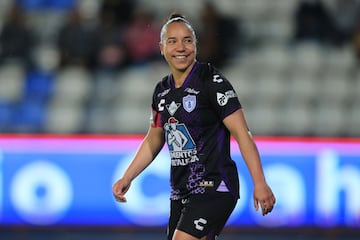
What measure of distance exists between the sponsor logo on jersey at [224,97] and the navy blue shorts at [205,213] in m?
0.48

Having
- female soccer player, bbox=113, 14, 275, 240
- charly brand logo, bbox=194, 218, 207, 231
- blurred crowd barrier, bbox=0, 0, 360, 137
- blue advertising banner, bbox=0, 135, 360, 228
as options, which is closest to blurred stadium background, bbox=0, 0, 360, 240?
blurred crowd barrier, bbox=0, 0, 360, 137

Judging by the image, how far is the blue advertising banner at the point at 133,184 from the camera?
364 inches

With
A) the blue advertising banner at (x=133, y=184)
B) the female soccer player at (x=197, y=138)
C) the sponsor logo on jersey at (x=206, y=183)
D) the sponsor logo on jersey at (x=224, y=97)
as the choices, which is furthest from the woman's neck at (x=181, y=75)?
the blue advertising banner at (x=133, y=184)

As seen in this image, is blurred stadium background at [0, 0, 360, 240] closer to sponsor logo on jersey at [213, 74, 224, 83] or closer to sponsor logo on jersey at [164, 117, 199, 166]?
sponsor logo on jersey at [164, 117, 199, 166]

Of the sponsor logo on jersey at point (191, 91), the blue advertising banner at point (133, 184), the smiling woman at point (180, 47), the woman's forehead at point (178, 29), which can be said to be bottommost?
the blue advertising banner at point (133, 184)

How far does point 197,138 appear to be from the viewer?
5.21 metres

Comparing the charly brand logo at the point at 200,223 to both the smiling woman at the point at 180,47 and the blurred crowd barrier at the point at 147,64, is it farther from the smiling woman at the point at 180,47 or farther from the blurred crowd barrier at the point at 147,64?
the blurred crowd barrier at the point at 147,64

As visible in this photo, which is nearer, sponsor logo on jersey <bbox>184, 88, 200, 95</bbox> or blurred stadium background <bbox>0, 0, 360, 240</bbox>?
sponsor logo on jersey <bbox>184, 88, 200, 95</bbox>

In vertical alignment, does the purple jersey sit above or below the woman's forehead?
below

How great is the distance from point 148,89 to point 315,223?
2.57 metres

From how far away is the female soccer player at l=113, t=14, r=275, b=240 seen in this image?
5.13 m

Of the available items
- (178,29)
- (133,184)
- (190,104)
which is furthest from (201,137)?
(133,184)

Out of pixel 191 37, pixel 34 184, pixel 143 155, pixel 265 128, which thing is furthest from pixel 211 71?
pixel 265 128

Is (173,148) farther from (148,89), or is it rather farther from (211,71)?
(148,89)
